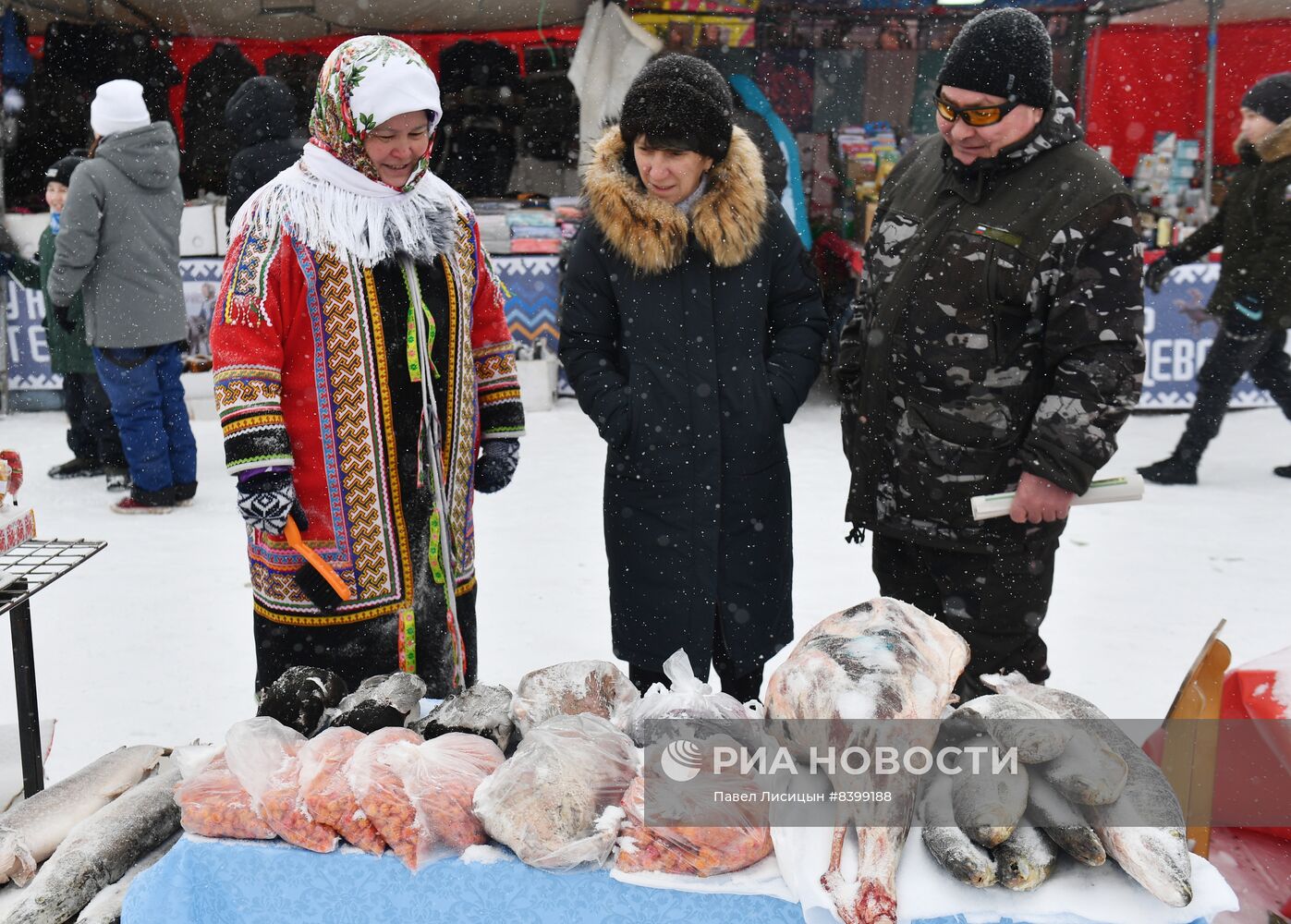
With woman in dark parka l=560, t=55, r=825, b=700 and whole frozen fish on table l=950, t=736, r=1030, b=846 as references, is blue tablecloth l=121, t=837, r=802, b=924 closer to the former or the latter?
whole frozen fish on table l=950, t=736, r=1030, b=846

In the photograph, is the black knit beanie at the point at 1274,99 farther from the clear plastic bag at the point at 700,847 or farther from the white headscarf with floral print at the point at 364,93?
the clear plastic bag at the point at 700,847

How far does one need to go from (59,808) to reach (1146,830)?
167 centimetres

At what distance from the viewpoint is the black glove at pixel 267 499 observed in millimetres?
2098

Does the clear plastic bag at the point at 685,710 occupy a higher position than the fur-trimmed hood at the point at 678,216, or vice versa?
the fur-trimmed hood at the point at 678,216

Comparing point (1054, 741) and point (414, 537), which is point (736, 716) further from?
point (414, 537)

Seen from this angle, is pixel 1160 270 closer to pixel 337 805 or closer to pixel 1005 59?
pixel 1005 59

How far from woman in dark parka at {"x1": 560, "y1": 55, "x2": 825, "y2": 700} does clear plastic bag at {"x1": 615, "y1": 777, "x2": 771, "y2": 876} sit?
1128 millimetres

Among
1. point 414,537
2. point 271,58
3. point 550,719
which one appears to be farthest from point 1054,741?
point 271,58

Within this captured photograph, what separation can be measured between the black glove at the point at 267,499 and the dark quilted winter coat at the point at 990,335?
4.04ft

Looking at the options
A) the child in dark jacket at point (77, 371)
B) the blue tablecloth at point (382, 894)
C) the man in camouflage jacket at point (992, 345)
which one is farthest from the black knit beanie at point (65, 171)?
the blue tablecloth at point (382, 894)

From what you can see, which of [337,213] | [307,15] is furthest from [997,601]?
[307,15]

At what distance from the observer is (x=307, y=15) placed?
287 inches

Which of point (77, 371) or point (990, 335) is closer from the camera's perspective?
point (990, 335)

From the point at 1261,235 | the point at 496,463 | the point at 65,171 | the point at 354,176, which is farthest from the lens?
the point at 65,171
